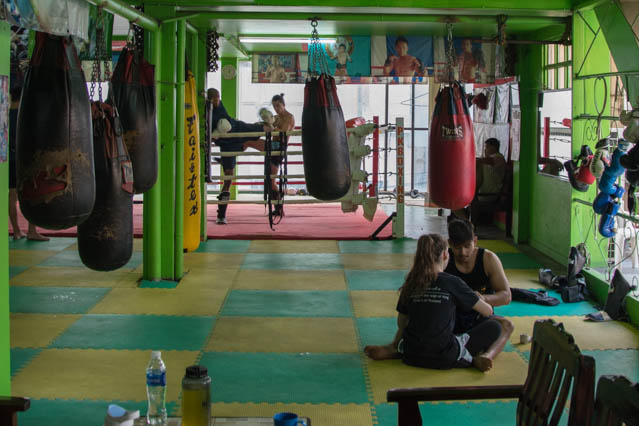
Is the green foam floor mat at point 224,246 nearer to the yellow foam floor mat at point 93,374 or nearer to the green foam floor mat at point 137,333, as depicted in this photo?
the green foam floor mat at point 137,333

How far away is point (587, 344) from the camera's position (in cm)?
596

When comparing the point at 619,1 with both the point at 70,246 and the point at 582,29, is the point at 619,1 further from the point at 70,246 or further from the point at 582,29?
the point at 70,246

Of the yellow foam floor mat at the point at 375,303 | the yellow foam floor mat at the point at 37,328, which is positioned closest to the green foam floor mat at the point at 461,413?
the yellow foam floor mat at the point at 375,303

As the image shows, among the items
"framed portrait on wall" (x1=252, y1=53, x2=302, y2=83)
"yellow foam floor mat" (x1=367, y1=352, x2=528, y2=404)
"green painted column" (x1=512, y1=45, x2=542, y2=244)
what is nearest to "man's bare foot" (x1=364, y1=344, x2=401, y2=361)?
"yellow foam floor mat" (x1=367, y1=352, x2=528, y2=404)

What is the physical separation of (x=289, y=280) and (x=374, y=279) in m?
0.91

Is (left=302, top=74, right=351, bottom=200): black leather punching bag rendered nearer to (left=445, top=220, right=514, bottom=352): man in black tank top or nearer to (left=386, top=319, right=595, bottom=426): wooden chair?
(left=445, top=220, right=514, bottom=352): man in black tank top

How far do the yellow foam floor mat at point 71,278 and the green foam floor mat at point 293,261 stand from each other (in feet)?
4.60

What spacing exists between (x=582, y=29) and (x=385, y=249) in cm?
364

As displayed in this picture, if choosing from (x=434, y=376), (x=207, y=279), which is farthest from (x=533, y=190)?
(x=434, y=376)

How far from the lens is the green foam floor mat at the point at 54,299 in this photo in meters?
6.88

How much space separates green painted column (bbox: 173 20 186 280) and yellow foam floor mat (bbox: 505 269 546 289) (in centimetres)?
345

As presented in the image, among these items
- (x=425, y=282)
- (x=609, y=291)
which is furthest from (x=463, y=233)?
(x=609, y=291)

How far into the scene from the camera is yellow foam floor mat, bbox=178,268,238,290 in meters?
7.84

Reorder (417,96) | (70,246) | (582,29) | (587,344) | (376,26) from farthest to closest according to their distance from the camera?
(417,96)
(70,246)
(376,26)
(582,29)
(587,344)
